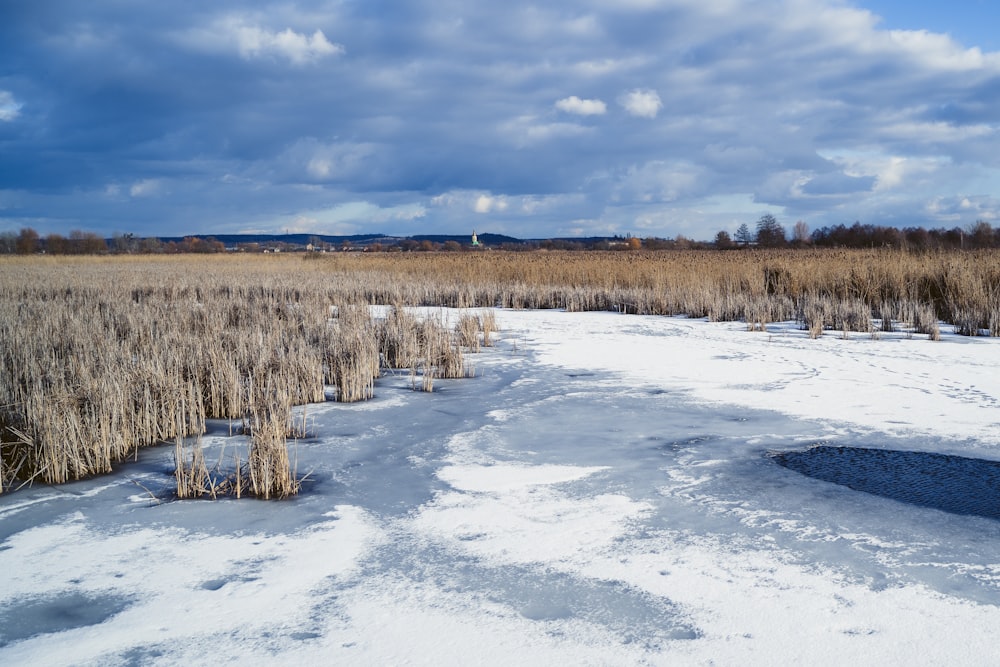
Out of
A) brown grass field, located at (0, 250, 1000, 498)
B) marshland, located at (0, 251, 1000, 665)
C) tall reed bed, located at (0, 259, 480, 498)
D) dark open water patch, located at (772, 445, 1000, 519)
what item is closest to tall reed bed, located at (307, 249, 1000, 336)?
brown grass field, located at (0, 250, 1000, 498)

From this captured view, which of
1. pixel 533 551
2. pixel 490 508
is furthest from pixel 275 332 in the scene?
pixel 533 551

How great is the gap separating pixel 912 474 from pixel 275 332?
24.8 ft

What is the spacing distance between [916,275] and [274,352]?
12.0 metres

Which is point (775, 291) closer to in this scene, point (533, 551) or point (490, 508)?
point (490, 508)

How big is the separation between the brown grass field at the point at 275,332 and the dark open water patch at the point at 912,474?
3279mm

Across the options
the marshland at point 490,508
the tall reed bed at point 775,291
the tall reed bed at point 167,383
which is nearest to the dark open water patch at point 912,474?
the marshland at point 490,508

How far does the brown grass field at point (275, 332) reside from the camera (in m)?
4.76

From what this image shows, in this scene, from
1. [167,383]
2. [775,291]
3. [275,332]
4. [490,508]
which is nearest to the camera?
[490,508]

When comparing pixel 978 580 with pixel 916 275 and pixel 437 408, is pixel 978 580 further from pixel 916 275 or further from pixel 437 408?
pixel 916 275

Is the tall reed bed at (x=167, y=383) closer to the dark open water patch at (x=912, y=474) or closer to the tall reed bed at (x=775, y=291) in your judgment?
the dark open water patch at (x=912, y=474)

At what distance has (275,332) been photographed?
9.46 m

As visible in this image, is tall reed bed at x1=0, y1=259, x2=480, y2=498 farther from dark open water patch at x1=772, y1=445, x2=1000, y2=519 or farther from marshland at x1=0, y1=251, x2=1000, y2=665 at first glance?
dark open water patch at x1=772, y1=445, x2=1000, y2=519

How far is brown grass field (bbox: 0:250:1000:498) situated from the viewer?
15.6 ft

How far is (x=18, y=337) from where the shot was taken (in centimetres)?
788
